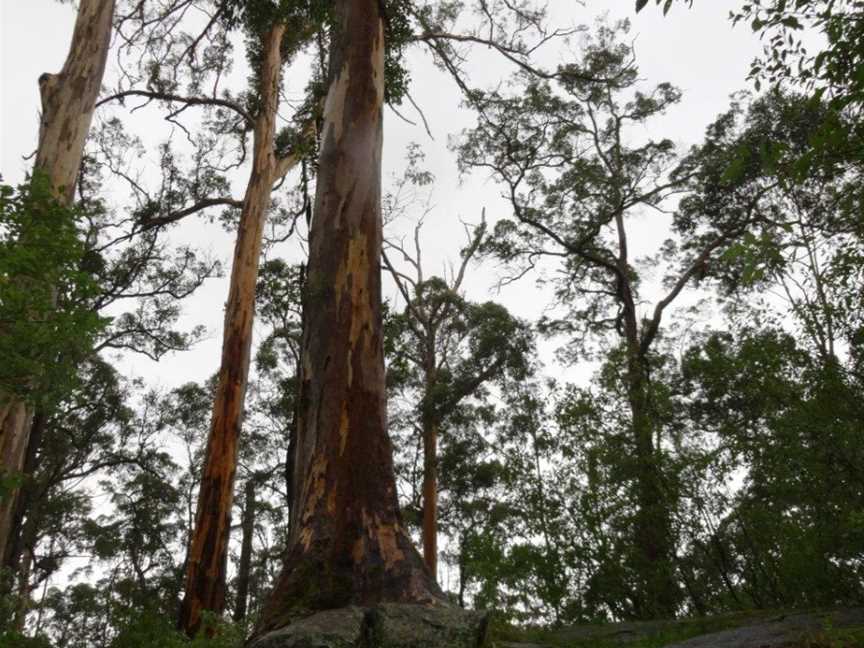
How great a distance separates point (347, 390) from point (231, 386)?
224 inches

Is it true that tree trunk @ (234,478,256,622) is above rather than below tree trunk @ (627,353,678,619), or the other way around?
above

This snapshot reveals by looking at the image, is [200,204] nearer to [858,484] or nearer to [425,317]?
[425,317]

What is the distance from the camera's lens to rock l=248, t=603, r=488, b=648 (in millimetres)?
2607

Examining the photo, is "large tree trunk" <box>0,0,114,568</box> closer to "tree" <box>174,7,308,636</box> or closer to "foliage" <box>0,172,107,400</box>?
"tree" <box>174,7,308,636</box>

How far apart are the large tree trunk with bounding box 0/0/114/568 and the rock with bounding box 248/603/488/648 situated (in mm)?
4396

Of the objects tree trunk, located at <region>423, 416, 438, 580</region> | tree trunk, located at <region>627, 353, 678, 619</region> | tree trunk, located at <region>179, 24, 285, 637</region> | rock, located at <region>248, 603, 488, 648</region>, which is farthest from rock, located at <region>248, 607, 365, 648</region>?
tree trunk, located at <region>423, 416, 438, 580</region>

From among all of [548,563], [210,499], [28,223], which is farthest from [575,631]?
[28,223]

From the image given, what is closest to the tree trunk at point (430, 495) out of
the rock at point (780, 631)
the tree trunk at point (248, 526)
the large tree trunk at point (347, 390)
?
the tree trunk at point (248, 526)

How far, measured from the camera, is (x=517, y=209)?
14453mm

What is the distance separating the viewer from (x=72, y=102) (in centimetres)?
713

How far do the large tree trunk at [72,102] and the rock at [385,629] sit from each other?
173 inches

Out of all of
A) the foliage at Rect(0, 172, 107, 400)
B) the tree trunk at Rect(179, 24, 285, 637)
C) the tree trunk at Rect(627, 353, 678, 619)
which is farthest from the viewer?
the tree trunk at Rect(627, 353, 678, 619)

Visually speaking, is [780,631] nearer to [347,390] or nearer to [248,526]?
[347,390]

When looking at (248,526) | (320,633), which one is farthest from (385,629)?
(248,526)
